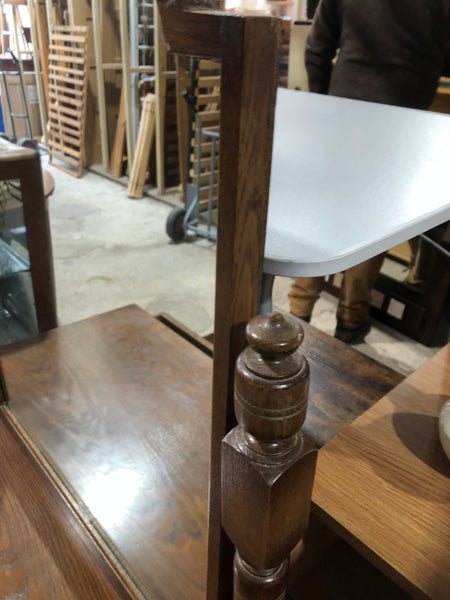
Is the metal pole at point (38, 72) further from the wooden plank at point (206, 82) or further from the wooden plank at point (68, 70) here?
the wooden plank at point (206, 82)

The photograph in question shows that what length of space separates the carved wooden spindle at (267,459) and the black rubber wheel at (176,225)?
2634mm

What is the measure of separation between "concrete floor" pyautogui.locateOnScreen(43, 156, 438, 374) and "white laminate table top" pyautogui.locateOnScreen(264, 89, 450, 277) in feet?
4.15

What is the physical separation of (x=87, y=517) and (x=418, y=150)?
0.97 metres

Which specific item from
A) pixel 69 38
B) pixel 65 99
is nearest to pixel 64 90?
pixel 65 99

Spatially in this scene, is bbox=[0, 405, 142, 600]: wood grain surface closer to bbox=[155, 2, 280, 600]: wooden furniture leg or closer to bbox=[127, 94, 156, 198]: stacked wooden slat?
bbox=[155, 2, 280, 600]: wooden furniture leg

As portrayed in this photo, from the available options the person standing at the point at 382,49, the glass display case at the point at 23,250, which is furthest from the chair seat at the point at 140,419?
the person standing at the point at 382,49

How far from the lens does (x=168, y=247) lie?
309cm

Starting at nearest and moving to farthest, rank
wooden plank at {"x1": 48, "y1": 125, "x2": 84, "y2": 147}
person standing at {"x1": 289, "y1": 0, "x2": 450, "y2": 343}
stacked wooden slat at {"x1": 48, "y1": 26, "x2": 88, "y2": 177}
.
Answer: person standing at {"x1": 289, "y1": 0, "x2": 450, "y2": 343} → stacked wooden slat at {"x1": 48, "y1": 26, "x2": 88, "y2": 177} → wooden plank at {"x1": 48, "y1": 125, "x2": 84, "y2": 147}

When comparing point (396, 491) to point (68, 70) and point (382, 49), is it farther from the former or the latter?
point (68, 70)

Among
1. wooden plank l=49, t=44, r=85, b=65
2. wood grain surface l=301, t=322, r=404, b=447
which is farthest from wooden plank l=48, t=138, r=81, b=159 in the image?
wood grain surface l=301, t=322, r=404, b=447

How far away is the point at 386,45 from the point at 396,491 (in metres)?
1.47

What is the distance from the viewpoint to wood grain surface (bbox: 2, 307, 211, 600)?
3.16ft

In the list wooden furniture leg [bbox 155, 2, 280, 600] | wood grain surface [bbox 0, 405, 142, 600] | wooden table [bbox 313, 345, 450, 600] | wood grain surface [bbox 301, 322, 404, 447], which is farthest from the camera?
wood grain surface [bbox 301, 322, 404, 447]

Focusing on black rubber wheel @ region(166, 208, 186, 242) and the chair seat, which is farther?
black rubber wheel @ region(166, 208, 186, 242)
